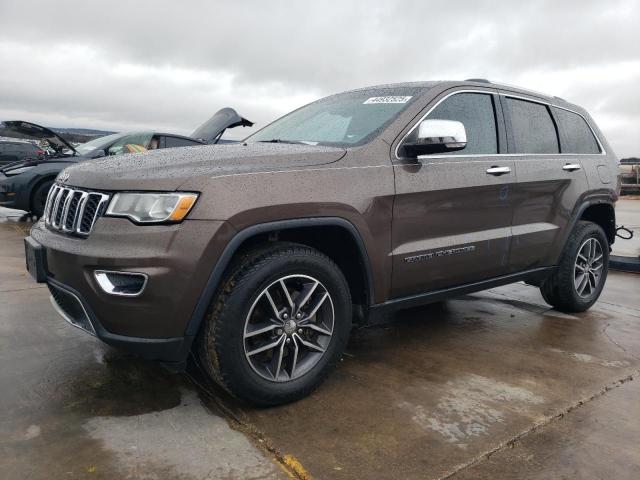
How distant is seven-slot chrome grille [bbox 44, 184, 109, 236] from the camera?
8.04ft

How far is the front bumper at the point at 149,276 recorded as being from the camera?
7.47ft

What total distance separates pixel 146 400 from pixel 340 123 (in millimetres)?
1965

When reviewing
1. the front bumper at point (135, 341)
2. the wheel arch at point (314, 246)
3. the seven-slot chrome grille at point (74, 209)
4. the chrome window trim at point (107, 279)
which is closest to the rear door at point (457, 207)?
the wheel arch at point (314, 246)

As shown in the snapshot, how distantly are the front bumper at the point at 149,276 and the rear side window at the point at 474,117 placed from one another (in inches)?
70.4

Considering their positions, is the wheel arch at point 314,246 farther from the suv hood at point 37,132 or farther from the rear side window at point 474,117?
the suv hood at point 37,132

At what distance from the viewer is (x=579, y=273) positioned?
178 inches

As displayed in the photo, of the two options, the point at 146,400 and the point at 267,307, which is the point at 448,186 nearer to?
the point at 267,307

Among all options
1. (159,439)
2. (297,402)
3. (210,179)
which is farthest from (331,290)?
(159,439)

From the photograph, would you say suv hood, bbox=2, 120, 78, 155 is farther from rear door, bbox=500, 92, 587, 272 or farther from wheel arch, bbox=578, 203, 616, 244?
wheel arch, bbox=578, 203, 616, 244

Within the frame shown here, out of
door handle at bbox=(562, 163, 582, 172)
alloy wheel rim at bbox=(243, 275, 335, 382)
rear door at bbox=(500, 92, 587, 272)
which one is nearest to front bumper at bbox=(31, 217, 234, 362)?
alloy wheel rim at bbox=(243, 275, 335, 382)

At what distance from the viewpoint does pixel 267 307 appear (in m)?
2.65

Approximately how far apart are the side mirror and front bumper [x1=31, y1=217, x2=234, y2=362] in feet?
4.03

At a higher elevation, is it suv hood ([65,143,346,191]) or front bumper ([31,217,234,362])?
suv hood ([65,143,346,191])

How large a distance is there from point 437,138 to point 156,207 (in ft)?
5.04
